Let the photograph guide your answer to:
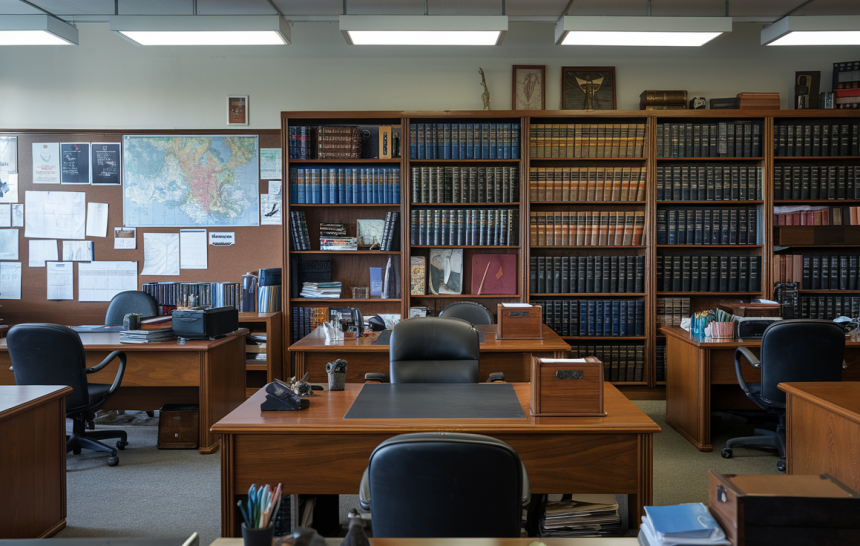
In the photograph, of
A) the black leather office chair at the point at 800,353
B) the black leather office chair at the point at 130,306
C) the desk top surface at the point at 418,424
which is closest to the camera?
the desk top surface at the point at 418,424

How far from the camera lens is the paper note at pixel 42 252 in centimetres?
551

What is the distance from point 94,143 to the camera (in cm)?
545

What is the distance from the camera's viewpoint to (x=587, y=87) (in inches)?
212

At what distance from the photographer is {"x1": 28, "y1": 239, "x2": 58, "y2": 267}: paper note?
5512 millimetres

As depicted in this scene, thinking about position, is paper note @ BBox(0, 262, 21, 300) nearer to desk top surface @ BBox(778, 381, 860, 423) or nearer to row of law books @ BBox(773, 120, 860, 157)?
desk top surface @ BBox(778, 381, 860, 423)

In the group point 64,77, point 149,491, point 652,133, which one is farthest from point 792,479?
point 64,77

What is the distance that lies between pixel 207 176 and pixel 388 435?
4114 mm

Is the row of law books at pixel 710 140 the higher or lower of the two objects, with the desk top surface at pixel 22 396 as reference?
higher

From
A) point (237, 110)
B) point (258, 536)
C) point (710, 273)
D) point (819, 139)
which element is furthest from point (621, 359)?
point (258, 536)

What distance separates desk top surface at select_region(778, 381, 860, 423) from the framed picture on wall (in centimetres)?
334

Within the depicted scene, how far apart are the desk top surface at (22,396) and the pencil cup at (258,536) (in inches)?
70.4

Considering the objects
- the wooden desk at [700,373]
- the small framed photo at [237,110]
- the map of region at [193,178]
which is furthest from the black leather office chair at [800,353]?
the small framed photo at [237,110]

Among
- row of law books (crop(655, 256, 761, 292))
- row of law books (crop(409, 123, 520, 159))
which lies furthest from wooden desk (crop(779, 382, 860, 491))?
row of law books (crop(409, 123, 520, 159))

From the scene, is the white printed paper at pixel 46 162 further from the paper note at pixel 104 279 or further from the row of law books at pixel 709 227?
the row of law books at pixel 709 227
